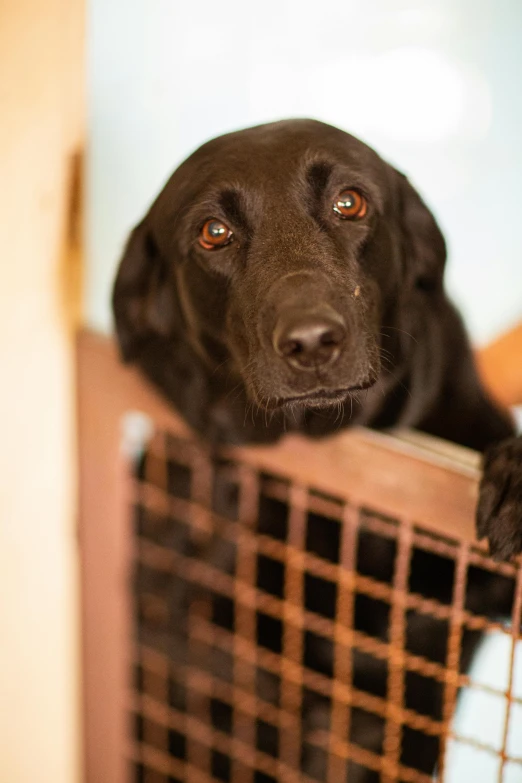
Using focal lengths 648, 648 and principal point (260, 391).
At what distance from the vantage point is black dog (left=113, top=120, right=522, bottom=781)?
2.61ft

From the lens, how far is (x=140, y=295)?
1.14 m

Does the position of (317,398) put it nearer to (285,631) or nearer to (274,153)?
(274,153)

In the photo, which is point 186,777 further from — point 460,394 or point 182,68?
point 182,68

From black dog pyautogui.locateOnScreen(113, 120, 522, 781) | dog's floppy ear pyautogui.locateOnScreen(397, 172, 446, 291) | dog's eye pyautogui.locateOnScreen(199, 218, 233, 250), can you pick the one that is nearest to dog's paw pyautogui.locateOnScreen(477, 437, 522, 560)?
black dog pyautogui.locateOnScreen(113, 120, 522, 781)

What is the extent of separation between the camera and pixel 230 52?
1093 mm

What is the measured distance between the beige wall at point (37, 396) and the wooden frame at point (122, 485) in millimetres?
54

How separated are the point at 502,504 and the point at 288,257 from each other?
412 mm

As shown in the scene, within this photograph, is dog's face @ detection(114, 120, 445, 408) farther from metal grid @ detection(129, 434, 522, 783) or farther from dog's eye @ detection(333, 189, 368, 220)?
metal grid @ detection(129, 434, 522, 783)

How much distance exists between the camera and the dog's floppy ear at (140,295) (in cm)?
111

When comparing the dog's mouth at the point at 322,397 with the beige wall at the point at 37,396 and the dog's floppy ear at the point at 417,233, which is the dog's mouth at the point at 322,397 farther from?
the beige wall at the point at 37,396

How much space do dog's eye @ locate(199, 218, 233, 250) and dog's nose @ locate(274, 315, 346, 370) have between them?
244 millimetres

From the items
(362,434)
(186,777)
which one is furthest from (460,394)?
(186,777)

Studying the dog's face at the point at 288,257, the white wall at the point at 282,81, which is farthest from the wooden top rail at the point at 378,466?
the white wall at the point at 282,81

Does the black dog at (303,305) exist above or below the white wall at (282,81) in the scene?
below
